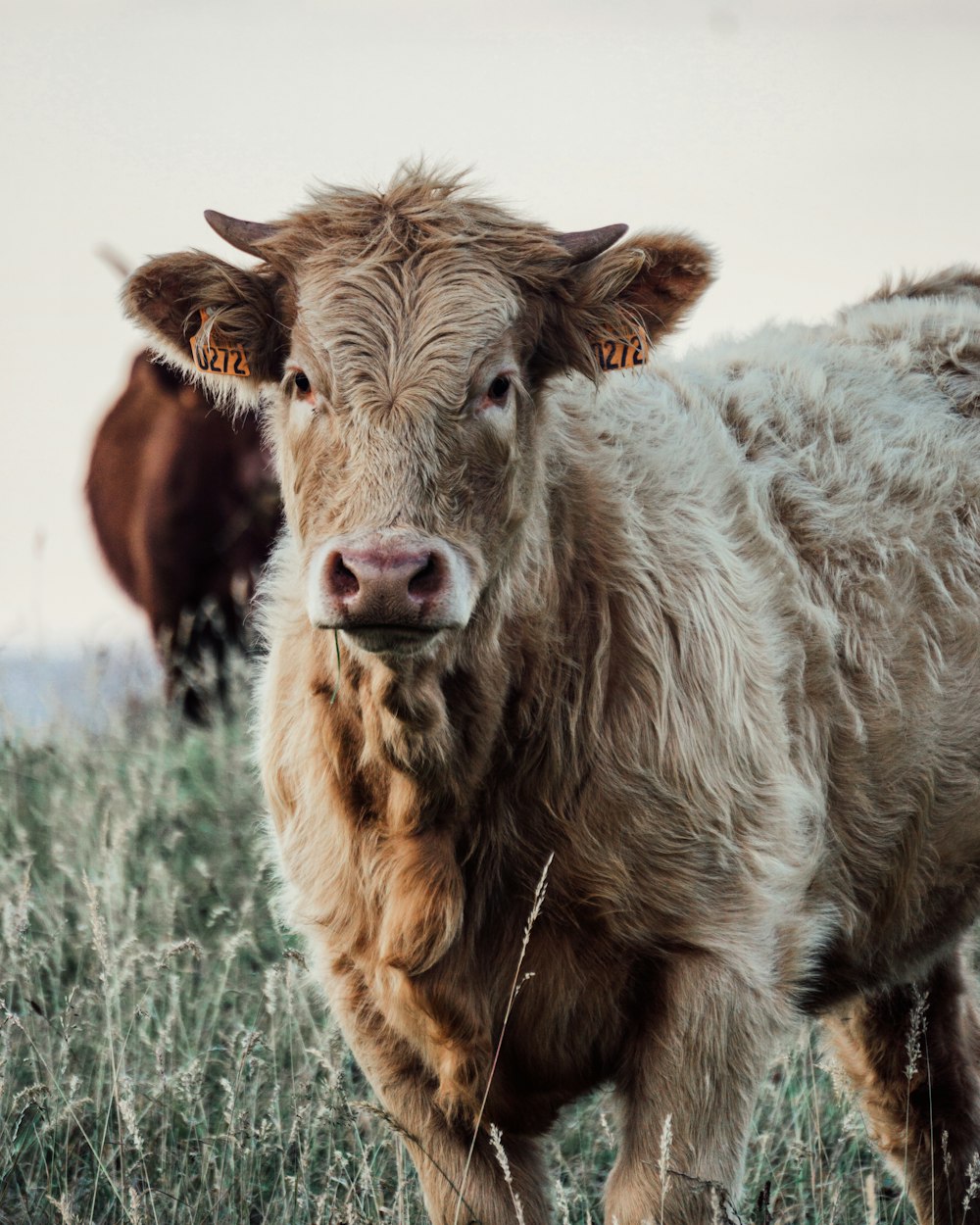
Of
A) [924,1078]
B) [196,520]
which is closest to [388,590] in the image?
[924,1078]

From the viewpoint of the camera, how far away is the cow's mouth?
107 inches

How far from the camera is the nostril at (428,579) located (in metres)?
2.71

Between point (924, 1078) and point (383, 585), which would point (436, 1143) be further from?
point (924, 1078)

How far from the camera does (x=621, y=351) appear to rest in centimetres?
341

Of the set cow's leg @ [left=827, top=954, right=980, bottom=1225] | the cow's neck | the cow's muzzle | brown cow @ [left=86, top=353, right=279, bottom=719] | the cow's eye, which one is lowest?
brown cow @ [left=86, top=353, right=279, bottom=719]

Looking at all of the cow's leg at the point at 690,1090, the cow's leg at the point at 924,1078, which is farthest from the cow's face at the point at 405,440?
the cow's leg at the point at 924,1078

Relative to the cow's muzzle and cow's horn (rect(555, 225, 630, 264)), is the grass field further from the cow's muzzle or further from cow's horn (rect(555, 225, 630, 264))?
cow's horn (rect(555, 225, 630, 264))

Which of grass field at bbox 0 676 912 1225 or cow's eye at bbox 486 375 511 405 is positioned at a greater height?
cow's eye at bbox 486 375 511 405

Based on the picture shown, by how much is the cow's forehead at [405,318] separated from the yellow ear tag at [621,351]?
24 cm

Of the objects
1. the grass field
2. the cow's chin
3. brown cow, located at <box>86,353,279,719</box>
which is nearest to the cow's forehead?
the cow's chin

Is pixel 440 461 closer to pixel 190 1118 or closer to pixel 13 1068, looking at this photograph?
pixel 190 1118

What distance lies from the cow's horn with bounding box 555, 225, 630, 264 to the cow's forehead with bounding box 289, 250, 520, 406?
0.63ft

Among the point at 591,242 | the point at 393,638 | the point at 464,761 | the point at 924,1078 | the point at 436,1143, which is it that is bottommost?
the point at 924,1078

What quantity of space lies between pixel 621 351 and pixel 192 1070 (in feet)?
5.92
